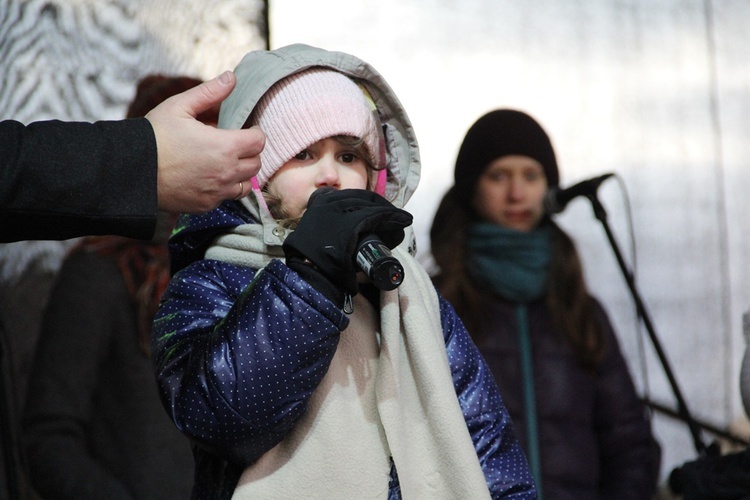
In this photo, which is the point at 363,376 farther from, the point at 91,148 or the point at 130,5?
the point at 130,5

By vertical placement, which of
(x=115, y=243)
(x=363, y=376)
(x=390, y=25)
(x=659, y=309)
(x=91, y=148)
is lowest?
(x=659, y=309)

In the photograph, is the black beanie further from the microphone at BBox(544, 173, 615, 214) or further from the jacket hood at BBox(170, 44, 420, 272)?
the jacket hood at BBox(170, 44, 420, 272)

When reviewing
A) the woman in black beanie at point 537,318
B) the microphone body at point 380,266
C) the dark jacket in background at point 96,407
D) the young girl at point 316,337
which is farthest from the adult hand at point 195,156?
the woman in black beanie at point 537,318

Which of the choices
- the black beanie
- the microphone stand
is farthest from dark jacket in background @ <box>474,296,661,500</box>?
the black beanie

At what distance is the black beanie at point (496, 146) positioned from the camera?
2490mm

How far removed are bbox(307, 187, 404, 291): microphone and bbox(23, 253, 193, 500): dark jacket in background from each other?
3.81 feet

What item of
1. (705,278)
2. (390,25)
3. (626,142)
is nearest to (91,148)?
(390,25)

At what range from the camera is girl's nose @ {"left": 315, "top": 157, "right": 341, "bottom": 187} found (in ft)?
4.79

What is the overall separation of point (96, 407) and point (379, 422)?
42.2 inches

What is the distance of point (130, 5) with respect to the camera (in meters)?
2.31

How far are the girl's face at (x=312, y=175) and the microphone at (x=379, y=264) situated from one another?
0.25 m

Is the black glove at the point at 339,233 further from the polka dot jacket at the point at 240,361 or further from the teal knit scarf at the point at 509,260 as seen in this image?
the teal knit scarf at the point at 509,260

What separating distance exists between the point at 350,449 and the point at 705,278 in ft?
6.22

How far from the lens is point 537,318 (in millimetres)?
2406
